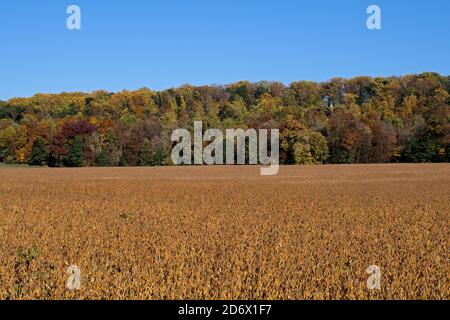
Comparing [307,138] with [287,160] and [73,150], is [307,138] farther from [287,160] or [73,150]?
[73,150]

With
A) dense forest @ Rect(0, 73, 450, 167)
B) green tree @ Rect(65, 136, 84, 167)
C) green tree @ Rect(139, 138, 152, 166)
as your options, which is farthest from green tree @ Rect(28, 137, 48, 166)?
green tree @ Rect(139, 138, 152, 166)

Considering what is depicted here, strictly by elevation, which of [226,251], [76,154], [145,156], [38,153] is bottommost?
[145,156]

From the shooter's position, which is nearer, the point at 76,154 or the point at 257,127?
the point at 76,154

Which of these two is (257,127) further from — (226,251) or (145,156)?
(226,251)

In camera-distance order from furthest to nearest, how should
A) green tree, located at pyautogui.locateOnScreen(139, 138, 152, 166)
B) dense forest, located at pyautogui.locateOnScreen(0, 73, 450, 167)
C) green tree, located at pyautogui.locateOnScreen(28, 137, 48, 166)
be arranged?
1. green tree, located at pyautogui.locateOnScreen(28, 137, 48, 166)
2. green tree, located at pyautogui.locateOnScreen(139, 138, 152, 166)
3. dense forest, located at pyautogui.locateOnScreen(0, 73, 450, 167)

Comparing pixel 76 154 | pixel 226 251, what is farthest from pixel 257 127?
pixel 226 251

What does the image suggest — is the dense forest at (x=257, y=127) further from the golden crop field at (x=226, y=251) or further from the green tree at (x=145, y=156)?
the golden crop field at (x=226, y=251)

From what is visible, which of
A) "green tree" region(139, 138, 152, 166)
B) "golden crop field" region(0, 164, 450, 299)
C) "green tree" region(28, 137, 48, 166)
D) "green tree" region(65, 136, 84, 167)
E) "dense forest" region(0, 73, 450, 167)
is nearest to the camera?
"golden crop field" region(0, 164, 450, 299)

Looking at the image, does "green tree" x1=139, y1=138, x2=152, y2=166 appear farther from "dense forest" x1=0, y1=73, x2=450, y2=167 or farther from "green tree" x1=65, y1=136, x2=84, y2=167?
"green tree" x1=65, y1=136, x2=84, y2=167

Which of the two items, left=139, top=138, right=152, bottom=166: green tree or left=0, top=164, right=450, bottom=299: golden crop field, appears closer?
left=0, top=164, right=450, bottom=299: golden crop field

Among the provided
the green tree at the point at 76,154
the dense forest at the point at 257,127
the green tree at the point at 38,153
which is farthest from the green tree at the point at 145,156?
the green tree at the point at 38,153
